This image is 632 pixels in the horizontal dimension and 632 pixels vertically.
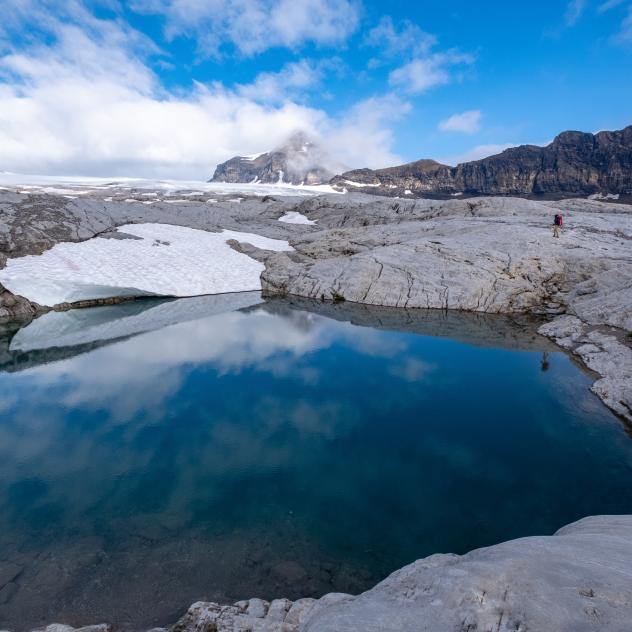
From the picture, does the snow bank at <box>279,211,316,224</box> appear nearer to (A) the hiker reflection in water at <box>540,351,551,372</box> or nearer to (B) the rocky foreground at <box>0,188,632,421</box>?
(B) the rocky foreground at <box>0,188,632,421</box>

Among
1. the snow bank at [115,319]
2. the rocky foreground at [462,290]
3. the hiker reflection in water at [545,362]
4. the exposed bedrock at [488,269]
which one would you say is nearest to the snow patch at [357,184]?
the rocky foreground at [462,290]

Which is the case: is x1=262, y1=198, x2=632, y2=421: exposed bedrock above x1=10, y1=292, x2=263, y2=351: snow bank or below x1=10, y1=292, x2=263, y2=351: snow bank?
above

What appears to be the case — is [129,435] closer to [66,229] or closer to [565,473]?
[565,473]

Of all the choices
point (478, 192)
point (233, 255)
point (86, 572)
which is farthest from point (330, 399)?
point (478, 192)

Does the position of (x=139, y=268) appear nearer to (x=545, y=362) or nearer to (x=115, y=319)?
(x=115, y=319)

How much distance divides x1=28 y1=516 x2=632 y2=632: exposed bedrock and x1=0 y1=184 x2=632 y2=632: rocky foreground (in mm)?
20

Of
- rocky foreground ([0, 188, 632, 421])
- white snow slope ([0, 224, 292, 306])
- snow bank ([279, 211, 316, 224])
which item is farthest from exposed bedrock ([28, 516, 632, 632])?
snow bank ([279, 211, 316, 224])

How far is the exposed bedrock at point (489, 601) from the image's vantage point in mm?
4246

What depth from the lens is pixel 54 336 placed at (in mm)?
24812

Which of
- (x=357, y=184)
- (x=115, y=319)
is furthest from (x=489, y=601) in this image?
(x=357, y=184)

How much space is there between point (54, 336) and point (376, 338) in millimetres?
20227

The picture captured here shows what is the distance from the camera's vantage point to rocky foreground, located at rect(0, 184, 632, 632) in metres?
4.68

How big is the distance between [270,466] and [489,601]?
7.85 metres

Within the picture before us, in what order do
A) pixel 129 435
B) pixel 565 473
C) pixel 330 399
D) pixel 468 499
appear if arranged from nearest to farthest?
pixel 468 499
pixel 565 473
pixel 129 435
pixel 330 399
